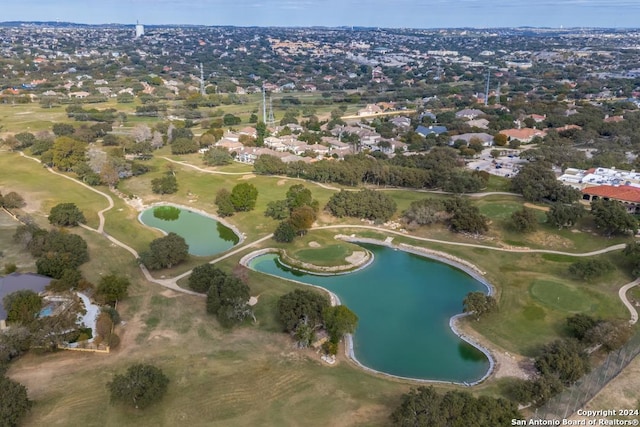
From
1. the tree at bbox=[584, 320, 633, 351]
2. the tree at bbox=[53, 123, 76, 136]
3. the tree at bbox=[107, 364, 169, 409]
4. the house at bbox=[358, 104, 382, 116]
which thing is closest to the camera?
the tree at bbox=[107, 364, 169, 409]

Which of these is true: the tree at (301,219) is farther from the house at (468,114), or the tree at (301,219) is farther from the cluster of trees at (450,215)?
the house at (468,114)

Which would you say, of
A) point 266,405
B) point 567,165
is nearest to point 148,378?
point 266,405

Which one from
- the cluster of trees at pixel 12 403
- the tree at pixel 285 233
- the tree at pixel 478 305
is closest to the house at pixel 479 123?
the tree at pixel 285 233

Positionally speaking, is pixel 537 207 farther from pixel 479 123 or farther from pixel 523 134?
pixel 479 123

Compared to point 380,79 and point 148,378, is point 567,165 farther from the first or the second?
point 380,79

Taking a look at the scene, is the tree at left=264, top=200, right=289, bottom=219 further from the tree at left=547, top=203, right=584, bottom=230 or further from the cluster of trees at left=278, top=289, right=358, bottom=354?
the tree at left=547, top=203, right=584, bottom=230

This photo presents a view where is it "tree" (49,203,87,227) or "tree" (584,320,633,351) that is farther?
"tree" (49,203,87,227)

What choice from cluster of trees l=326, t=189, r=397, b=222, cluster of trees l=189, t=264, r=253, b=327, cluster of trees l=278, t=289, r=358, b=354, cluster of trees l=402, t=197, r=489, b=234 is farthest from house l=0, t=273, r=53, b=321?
cluster of trees l=402, t=197, r=489, b=234
